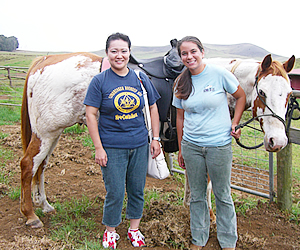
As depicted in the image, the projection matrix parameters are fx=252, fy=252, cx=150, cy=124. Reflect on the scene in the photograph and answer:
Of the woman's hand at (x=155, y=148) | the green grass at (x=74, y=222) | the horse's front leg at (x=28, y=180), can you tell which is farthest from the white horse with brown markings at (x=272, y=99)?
the horse's front leg at (x=28, y=180)

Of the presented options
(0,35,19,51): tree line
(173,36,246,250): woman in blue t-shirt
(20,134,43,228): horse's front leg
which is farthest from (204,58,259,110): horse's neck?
(0,35,19,51): tree line

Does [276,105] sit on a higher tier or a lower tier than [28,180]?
higher

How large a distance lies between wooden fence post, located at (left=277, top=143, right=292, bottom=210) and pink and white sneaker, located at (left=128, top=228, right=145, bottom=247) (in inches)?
69.7

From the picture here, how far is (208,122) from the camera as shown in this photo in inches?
79.7

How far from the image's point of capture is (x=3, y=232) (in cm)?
268

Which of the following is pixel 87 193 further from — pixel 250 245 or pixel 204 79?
pixel 204 79

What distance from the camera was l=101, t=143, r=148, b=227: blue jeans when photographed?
7.04ft

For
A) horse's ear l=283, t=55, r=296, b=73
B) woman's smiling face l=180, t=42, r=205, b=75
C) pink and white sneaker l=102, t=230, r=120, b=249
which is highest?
woman's smiling face l=180, t=42, r=205, b=75

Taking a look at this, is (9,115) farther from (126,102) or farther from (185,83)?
(185,83)

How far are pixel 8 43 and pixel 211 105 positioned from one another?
42758 millimetres

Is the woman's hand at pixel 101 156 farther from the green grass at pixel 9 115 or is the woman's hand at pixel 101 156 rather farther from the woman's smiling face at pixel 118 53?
the green grass at pixel 9 115

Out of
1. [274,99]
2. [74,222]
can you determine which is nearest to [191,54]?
[274,99]

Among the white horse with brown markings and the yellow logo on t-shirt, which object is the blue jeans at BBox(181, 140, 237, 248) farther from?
the yellow logo on t-shirt

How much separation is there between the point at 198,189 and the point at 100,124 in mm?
1031
